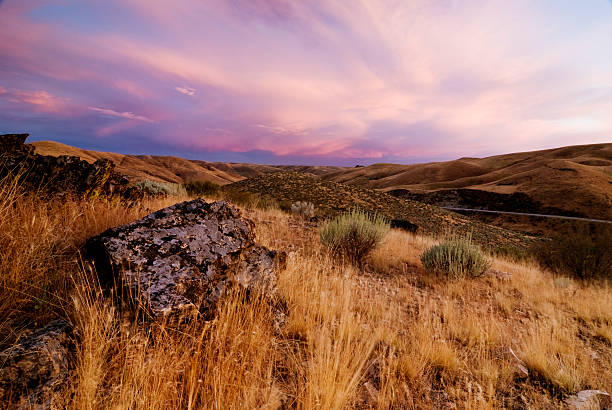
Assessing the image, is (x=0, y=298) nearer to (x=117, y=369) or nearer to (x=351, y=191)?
(x=117, y=369)

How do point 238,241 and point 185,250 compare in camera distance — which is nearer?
point 185,250

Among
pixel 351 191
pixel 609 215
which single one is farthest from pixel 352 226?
pixel 609 215

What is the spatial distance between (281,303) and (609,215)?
5424cm

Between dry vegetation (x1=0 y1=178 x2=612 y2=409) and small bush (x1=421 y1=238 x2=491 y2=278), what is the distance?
4.13ft

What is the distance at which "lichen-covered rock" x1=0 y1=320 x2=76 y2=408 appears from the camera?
1.32m

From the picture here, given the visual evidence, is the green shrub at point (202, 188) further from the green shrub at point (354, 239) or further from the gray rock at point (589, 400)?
the gray rock at point (589, 400)

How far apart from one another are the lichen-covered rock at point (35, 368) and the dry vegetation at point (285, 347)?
0.09 meters

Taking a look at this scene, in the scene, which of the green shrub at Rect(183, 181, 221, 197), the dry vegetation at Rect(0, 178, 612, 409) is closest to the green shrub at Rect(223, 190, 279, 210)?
the green shrub at Rect(183, 181, 221, 197)

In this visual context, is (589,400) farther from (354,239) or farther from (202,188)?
(202,188)

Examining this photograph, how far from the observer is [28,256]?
2.15m

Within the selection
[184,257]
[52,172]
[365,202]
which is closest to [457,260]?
[184,257]

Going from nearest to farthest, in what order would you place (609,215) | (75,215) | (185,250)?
1. (185,250)
2. (75,215)
3. (609,215)

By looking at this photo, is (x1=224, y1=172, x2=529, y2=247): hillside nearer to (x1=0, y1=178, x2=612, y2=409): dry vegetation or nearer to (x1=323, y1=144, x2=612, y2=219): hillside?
(x1=0, y1=178, x2=612, y2=409): dry vegetation

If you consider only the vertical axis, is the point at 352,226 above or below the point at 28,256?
below
